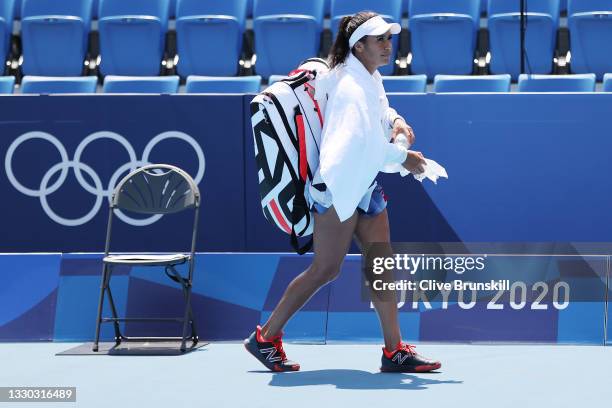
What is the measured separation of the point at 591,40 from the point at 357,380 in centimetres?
584

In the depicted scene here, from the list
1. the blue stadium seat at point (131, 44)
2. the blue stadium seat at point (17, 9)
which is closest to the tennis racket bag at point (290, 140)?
the blue stadium seat at point (131, 44)

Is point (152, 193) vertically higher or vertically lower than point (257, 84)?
lower

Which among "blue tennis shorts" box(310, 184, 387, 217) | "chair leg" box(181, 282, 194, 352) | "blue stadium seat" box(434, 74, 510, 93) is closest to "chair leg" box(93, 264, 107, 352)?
"chair leg" box(181, 282, 194, 352)

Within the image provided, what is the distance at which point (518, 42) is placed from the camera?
32.8 ft

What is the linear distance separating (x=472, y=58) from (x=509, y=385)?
5738 millimetres

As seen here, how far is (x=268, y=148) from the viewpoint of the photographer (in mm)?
5109

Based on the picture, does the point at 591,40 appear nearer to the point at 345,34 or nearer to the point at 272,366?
the point at 345,34

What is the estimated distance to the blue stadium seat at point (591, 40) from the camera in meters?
9.76

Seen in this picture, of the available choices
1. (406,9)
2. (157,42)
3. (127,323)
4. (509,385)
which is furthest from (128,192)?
(406,9)

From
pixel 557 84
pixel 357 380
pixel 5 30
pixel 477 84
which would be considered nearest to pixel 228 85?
pixel 477 84

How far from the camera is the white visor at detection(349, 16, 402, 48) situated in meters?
4.95

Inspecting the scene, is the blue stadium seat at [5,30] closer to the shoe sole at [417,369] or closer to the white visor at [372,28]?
the white visor at [372,28]

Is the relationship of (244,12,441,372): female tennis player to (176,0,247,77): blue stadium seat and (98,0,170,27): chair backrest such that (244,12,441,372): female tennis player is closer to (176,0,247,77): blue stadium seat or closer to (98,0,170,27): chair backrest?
(176,0,247,77): blue stadium seat

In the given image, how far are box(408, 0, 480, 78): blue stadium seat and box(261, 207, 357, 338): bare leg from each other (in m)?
5.23
